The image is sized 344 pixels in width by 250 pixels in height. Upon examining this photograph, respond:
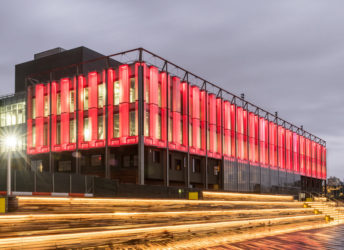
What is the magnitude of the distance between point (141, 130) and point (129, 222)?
2386 cm

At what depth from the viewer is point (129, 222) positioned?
14.4m

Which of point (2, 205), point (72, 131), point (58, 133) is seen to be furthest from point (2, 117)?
point (2, 205)

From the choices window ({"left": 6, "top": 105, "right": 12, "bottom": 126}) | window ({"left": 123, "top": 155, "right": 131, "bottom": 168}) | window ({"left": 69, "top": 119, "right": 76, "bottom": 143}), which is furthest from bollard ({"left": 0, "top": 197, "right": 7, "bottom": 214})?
window ({"left": 6, "top": 105, "right": 12, "bottom": 126})

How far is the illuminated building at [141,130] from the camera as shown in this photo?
39406 millimetres

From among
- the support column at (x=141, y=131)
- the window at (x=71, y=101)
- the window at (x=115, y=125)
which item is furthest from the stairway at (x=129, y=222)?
the window at (x=71, y=101)

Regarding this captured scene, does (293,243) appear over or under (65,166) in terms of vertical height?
under

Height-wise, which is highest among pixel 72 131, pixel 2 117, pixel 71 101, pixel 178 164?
pixel 71 101

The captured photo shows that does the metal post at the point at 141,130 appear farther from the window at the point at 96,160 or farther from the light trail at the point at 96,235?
the light trail at the point at 96,235

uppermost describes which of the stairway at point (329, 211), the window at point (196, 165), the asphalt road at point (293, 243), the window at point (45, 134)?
the window at point (45, 134)

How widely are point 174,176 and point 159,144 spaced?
5.76m

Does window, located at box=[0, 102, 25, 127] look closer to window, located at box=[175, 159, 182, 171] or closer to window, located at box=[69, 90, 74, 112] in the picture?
window, located at box=[69, 90, 74, 112]

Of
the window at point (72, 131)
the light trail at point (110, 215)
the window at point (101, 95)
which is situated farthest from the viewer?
the window at point (72, 131)

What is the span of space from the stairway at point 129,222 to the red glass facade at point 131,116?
17.7 m

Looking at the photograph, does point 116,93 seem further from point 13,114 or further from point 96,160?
point 13,114
